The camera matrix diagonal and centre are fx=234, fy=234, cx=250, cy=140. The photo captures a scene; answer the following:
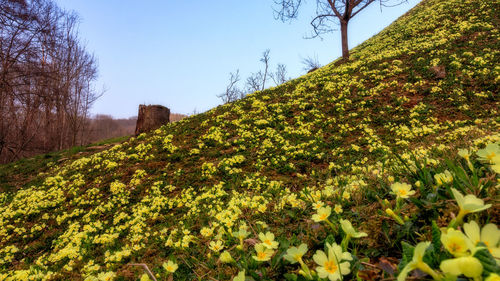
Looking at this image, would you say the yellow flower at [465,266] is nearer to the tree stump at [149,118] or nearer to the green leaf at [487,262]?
the green leaf at [487,262]

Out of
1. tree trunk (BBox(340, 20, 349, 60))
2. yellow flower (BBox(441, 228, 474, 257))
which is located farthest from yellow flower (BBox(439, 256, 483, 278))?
tree trunk (BBox(340, 20, 349, 60))

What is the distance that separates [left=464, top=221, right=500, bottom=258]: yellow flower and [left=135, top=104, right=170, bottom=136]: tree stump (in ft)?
38.5

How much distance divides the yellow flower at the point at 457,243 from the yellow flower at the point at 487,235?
0.06 metres

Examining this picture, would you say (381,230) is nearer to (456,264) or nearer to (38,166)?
(456,264)

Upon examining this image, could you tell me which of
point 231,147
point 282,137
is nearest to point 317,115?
point 282,137

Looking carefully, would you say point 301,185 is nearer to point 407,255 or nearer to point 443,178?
point 443,178

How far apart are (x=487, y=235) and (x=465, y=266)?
24 centimetres

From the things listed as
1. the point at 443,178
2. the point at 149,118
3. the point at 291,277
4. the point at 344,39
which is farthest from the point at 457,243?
the point at 344,39

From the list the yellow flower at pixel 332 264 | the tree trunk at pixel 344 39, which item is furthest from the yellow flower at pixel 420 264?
the tree trunk at pixel 344 39

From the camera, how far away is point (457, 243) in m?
0.68

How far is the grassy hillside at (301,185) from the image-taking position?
115 cm

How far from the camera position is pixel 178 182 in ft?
20.6

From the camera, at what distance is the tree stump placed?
11.2 metres

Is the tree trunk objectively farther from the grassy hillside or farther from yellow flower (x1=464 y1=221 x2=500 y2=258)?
yellow flower (x1=464 y1=221 x2=500 y2=258)
